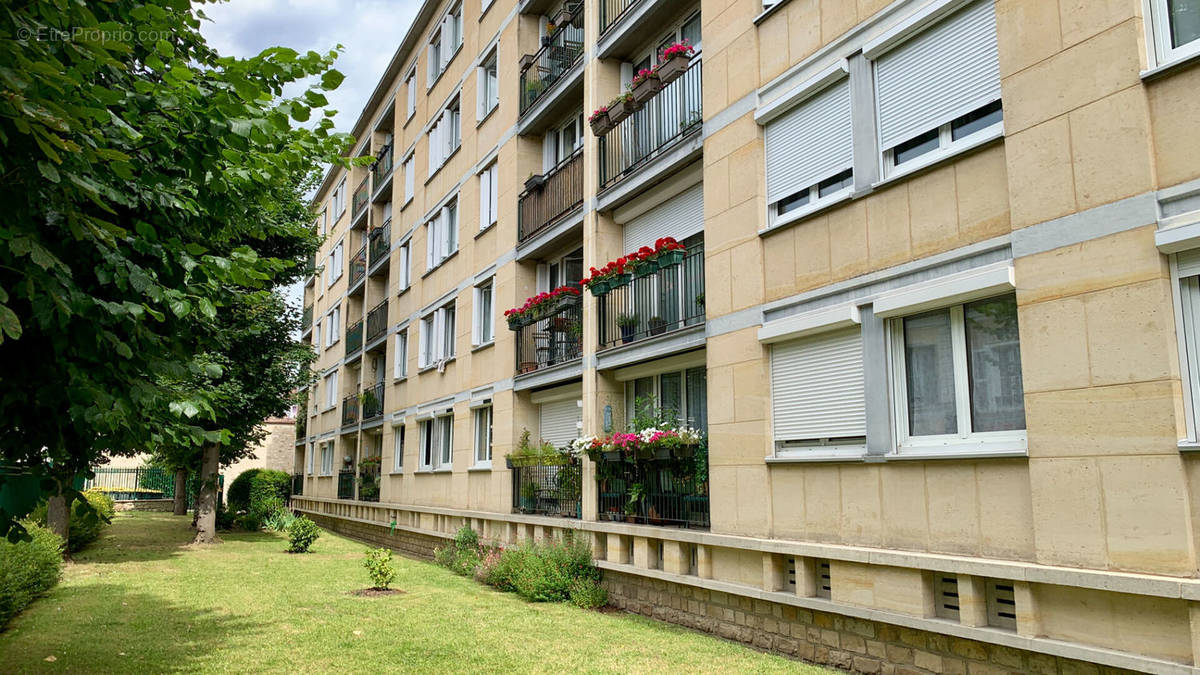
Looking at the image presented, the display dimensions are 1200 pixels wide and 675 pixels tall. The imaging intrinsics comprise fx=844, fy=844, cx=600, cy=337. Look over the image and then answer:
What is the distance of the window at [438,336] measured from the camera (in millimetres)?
21688

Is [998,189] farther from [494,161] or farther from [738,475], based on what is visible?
[494,161]

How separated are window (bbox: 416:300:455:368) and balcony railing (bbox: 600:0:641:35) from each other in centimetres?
885

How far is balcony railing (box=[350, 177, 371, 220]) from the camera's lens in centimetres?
3284

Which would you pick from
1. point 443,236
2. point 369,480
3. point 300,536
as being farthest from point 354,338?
point 300,536

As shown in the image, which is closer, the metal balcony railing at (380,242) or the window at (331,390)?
the metal balcony railing at (380,242)

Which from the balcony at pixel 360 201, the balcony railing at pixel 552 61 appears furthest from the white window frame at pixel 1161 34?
the balcony at pixel 360 201

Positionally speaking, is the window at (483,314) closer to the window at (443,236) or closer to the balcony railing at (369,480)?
the window at (443,236)

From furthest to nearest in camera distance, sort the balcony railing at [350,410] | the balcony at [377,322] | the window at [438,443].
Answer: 1. the balcony railing at [350,410]
2. the balcony at [377,322]
3. the window at [438,443]

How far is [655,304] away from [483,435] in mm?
7645

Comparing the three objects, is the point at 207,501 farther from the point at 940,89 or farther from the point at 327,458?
the point at 940,89

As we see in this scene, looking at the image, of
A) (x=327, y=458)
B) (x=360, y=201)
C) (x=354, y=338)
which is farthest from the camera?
(x=327, y=458)

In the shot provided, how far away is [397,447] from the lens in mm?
25219

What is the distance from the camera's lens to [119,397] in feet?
17.1

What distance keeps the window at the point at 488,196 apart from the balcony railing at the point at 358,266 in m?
12.8
